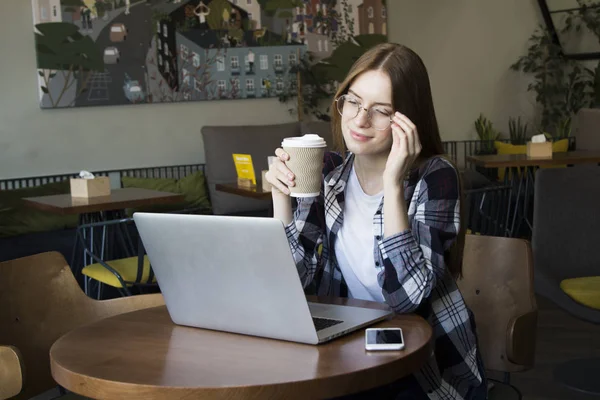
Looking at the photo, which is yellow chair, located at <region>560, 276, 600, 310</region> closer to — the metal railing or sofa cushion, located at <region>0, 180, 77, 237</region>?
sofa cushion, located at <region>0, 180, 77, 237</region>

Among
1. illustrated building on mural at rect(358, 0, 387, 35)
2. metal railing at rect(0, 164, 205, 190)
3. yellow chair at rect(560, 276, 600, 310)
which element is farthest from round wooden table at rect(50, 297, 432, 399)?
illustrated building on mural at rect(358, 0, 387, 35)

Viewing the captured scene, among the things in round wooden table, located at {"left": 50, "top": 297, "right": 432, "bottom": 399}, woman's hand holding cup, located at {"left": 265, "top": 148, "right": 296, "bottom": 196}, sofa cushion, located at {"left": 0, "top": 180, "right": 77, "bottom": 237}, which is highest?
woman's hand holding cup, located at {"left": 265, "top": 148, "right": 296, "bottom": 196}

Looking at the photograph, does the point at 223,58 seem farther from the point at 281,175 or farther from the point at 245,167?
the point at 281,175

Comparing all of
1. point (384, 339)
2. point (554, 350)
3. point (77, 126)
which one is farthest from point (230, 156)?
point (384, 339)

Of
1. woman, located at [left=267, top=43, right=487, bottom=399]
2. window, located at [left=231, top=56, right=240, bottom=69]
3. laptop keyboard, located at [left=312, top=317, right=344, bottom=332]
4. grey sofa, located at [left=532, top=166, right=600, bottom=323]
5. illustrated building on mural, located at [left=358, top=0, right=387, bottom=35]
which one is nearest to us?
laptop keyboard, located at [left=312, top=317, right=344, bottom=332]

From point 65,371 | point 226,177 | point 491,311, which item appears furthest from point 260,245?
point 226,177

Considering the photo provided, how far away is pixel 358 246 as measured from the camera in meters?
1.85

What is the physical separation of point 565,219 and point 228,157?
151 inches

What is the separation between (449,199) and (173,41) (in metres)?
5.37

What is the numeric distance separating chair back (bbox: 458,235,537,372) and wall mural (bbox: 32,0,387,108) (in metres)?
4.83

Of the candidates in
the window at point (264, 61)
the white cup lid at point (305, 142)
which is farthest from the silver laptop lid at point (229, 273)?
the window at point (264, 61)

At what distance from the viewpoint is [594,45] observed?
8.20 meters

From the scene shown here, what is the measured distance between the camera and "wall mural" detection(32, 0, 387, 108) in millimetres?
6449

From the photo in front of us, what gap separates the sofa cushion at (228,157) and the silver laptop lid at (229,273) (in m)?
5.00
